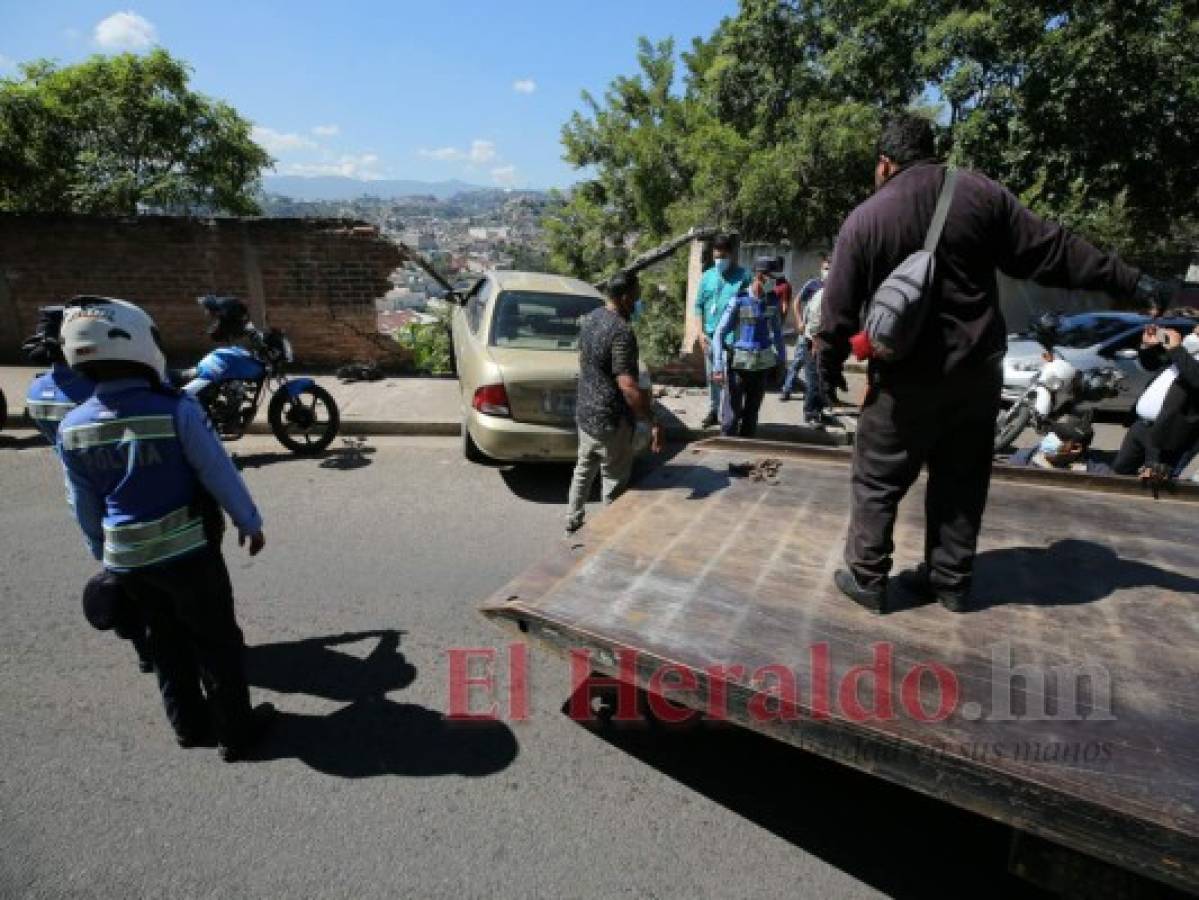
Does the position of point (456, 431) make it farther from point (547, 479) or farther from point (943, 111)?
point (943, 111)

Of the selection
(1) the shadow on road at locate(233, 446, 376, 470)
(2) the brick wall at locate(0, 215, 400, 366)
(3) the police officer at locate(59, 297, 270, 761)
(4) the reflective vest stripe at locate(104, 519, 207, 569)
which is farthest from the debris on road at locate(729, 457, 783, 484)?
(2) the brick wall at locate(0, 215, 400, 366)

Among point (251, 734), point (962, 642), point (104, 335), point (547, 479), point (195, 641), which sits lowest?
point (251, 734)

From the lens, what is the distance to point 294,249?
29.4 feet

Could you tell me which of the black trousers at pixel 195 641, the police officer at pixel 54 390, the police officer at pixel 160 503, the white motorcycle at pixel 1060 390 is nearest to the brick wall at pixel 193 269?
the police officer at pixel 54 390

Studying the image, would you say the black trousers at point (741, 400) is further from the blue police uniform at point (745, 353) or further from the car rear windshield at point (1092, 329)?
the car rear windshield at point (1092, 329)

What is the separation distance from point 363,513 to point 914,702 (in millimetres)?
4099

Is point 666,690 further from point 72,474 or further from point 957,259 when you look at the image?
point 72,474

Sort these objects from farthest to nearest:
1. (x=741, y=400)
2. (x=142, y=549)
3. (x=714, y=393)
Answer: (x=714, y=393) → (x=741, y=400) → (x=142, y=549)

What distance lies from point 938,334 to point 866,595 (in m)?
0.97

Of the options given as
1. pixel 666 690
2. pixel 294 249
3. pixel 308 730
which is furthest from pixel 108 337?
pixel 294 249

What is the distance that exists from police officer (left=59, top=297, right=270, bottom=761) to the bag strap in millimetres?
2500

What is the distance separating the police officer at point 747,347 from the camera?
6105mm

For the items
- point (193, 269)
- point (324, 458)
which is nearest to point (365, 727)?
point (324, 458)

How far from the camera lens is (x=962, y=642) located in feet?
7.77
